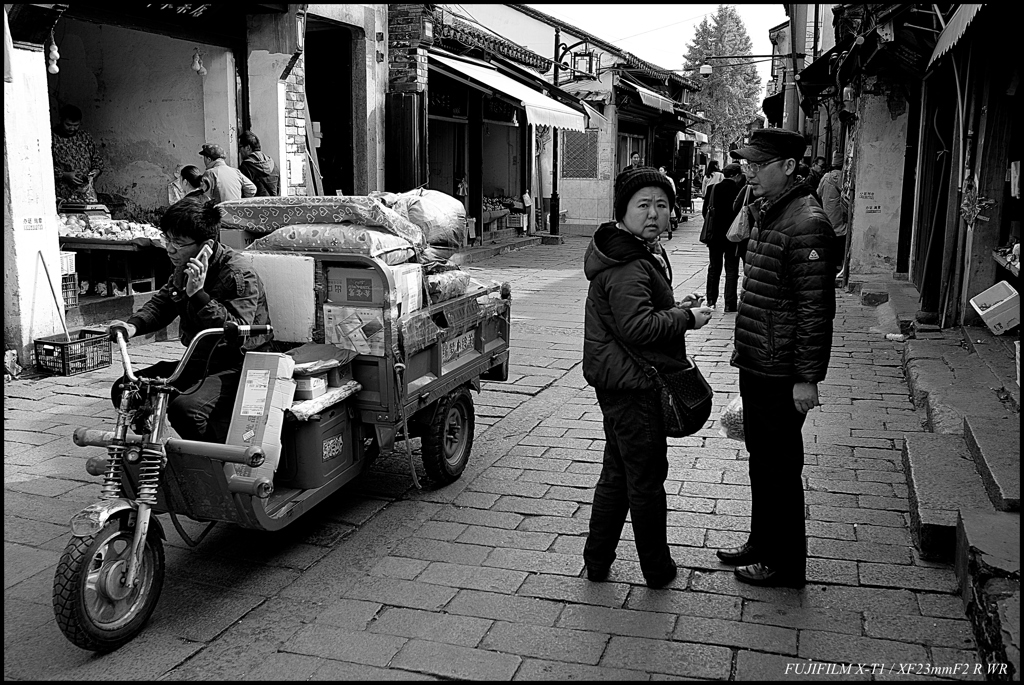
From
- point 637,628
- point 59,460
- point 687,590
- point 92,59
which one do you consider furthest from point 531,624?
point 92,59

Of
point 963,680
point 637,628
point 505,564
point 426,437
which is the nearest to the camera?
point 963,680

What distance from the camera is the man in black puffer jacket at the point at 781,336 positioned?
144 inches

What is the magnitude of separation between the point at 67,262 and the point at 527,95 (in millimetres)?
9198

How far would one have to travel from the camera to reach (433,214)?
17.6 feet

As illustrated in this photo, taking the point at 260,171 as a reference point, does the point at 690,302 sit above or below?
below

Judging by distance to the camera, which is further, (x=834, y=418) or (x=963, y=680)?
(x=834, y=418)

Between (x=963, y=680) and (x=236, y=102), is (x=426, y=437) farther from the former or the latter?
(x=236, y=102)

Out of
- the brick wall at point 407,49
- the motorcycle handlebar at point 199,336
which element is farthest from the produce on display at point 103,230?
the brick wall at point 407,49

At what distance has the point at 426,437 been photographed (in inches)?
200

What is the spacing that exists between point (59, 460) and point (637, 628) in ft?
13.1

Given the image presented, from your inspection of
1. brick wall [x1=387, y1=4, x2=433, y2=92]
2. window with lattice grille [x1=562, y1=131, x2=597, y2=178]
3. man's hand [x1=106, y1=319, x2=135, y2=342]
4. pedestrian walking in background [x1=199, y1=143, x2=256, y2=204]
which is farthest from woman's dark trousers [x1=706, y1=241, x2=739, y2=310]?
window with lattice grille [x1=562, y1=131, x2=597, y2=178]

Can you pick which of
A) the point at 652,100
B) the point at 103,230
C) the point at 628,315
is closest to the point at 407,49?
the point at 103,230

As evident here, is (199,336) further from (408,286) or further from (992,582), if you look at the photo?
(992,582)

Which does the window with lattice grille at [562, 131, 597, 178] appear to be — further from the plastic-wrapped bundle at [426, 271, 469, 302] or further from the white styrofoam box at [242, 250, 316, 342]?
the white styrofoam box at [242, 250, 316, 342]
